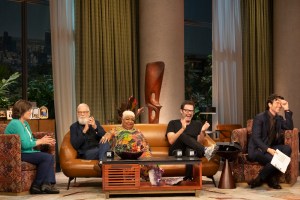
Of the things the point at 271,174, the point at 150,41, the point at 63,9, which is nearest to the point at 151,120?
the point at 150,41

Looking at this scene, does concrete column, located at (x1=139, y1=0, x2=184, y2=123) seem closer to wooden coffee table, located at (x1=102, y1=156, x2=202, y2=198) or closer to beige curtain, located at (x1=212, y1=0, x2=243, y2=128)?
beige curtain, located at (x1=212, y1=0, x2=243, y2=128)

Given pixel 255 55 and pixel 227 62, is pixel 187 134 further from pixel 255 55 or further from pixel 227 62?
pixel 255 55

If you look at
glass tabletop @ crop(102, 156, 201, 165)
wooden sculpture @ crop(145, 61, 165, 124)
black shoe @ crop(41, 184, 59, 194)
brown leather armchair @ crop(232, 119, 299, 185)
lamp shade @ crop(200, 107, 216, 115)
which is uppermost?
wooden sculpture @ crop(145, 61, 165, 124)

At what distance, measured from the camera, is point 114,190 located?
6.27 metres

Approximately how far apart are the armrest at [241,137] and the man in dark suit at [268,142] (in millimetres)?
430

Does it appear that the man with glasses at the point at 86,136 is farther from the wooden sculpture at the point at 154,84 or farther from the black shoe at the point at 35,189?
the wooden sculpture at the point at 154,84

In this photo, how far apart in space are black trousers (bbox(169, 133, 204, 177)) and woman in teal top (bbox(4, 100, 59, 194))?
155cm

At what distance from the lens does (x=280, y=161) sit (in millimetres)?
6684

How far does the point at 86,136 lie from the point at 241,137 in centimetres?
207

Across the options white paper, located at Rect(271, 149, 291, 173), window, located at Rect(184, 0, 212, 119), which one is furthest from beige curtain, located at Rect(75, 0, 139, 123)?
white paper, located at Rect(271, 149, 291, 173)

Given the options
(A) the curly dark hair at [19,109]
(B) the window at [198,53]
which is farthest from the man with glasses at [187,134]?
(B) the window at [198,53]

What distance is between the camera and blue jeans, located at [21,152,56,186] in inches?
264

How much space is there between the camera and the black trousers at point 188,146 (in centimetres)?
695

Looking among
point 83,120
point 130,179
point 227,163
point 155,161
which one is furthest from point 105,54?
point 155,161
